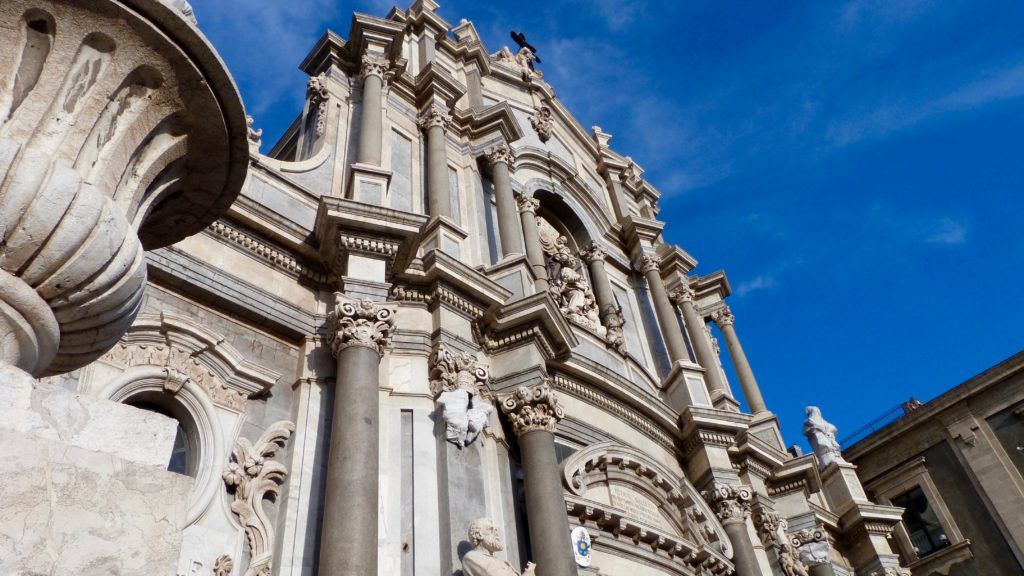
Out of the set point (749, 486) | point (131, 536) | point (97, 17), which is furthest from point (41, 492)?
point (749, 486)

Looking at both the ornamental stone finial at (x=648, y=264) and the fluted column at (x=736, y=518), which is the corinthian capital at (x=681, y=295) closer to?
the ornamental stone finial at (x=648, y=264)

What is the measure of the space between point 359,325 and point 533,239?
7.26m

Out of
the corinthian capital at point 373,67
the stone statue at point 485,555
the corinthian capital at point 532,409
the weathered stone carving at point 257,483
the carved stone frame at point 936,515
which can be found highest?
the corinthian capital at point 373,67

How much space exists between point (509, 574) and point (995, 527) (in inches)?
883

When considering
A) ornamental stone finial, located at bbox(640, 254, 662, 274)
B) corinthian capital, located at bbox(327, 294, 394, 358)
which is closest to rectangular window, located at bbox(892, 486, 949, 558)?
ornamental stone finial, located at bbox(640, 254, 662, 274)

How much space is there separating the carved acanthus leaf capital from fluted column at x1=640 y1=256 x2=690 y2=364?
7.98m

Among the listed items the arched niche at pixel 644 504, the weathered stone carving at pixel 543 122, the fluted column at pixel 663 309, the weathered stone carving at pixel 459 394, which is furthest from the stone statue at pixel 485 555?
the weathered stone carving at pixel 543 122

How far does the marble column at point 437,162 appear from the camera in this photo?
12.6 m

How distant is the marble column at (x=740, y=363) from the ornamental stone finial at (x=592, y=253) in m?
5.43

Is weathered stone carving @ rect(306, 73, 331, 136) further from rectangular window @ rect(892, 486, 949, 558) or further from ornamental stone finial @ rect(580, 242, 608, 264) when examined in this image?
rectangular window @ rect(892, 486, 949, 558)

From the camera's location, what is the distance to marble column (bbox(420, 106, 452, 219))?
41.3 feet

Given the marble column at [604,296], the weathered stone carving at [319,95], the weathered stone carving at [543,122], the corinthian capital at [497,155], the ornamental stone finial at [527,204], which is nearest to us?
the weathered stone carving at [319,95]

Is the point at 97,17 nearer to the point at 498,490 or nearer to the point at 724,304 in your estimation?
the point at 498,490

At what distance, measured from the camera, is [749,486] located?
48.9 ft
